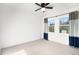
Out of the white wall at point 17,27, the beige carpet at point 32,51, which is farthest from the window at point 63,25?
the white wall at point 17,27

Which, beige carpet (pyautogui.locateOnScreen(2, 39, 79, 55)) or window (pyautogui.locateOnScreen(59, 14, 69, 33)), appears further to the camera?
window (pyautogui.locateOnScreen(59, 14, 69, 33))

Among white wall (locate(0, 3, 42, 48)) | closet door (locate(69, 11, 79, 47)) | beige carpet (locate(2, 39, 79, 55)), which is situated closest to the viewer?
beige carpet (locate(2, 39, 79, 55))

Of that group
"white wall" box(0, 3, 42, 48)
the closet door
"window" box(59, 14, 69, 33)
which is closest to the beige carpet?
"white wall" box(0, 3, 42, 48)

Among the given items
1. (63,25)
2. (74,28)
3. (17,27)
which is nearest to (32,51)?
(17,27)

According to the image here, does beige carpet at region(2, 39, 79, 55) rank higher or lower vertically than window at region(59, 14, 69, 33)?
lower

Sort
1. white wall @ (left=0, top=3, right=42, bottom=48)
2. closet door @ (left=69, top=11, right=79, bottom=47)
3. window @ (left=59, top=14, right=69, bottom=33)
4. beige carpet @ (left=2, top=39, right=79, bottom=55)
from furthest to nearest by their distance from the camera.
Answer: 1. window @ (left=59, top=14, right=69, bottom=33)
2. closet door @ (left=69, top=11, right=79, bottom=47)
3. white wall @ (left=0, top=3, right=42, bottom=48)
4. beige carpet @ (left=2, top=39, right=79, bottom=55)

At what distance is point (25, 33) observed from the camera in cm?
223

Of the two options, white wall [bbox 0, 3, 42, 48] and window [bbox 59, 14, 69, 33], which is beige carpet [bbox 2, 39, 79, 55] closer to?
white wall [bbox 0, 3, 42, 48]

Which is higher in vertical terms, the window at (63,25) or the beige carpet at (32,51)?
the window at (63,25)

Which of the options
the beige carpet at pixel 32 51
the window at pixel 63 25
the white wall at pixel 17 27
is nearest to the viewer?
the beige carpet at pixel 32 51

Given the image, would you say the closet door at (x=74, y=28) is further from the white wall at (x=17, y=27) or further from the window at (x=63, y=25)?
the white wall at (x=17, y=27)

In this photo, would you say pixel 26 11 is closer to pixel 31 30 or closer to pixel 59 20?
pixel 31 30

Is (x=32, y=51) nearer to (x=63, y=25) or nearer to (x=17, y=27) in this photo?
(x=17, y=27)
